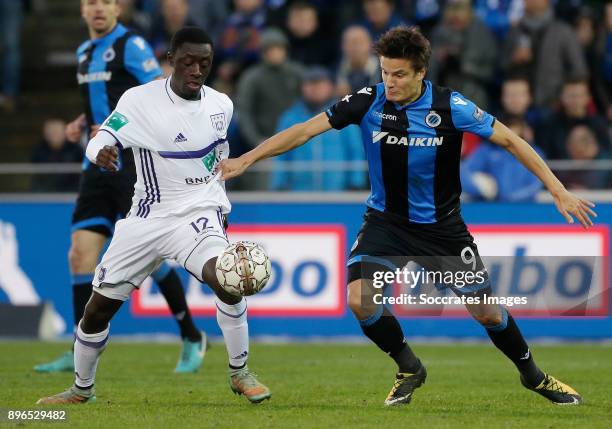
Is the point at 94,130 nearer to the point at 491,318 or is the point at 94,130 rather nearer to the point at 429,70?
the point at 491,318

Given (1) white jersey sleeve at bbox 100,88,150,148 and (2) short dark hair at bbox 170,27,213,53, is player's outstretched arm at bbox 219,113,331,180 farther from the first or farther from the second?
(2) short dark hair at bbox 170,27,213,53

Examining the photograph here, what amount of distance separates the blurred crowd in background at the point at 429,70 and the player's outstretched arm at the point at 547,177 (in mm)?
5399

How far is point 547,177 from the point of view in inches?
284

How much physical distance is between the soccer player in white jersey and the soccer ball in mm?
176

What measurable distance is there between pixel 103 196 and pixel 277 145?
8.68 feet

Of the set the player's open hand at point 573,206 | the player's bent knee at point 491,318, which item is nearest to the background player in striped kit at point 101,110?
the player's bent knee at point 491,318

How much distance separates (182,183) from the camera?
7.45 m

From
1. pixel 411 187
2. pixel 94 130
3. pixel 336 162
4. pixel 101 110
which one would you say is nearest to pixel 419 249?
pixel 411 187

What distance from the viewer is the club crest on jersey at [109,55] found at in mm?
9516

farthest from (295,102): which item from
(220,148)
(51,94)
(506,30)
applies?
(220,148)

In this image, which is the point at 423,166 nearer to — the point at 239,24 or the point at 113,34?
the point at 113,34

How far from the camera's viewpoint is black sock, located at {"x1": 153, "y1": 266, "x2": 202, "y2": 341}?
9.78 m

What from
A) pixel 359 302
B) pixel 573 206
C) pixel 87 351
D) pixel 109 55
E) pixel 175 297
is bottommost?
pixel 175 297

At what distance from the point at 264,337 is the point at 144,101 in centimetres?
562
